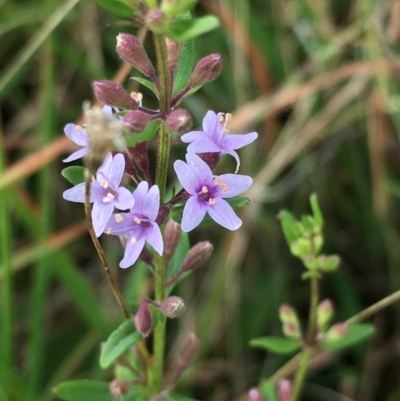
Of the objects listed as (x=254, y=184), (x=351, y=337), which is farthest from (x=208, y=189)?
(x=254, y=184)

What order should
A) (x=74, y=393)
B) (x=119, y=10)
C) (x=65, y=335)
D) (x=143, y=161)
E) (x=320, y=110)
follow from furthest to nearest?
(x=320, y=110) < (x=65, y=335) < (x=74, y=393) < (x=143, y=161) < (x=119, y=10)

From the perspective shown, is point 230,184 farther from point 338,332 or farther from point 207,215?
point 338,332

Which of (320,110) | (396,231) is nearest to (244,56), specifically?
(320,110)

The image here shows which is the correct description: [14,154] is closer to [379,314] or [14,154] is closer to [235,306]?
[235,306]

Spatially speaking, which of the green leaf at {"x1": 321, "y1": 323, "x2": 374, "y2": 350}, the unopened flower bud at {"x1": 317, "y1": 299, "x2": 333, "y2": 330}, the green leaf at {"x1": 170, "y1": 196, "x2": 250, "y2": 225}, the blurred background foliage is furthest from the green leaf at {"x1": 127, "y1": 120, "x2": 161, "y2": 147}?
the blurred background foliage

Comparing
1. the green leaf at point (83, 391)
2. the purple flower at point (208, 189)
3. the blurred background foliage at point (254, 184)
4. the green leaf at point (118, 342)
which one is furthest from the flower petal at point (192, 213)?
the blurred background foliage at point (254, 184)

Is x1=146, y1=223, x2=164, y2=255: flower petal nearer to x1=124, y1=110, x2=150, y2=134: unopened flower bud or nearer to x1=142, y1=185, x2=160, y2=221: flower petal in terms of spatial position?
x1=142, y1=185, x2=160, y2=221: flower petal

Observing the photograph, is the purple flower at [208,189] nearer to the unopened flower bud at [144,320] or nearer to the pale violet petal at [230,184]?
the pale violet petal at [230,184]
